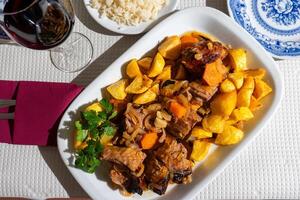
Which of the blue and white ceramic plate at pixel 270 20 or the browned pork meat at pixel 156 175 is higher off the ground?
the blue and white ceramic plate at pixel 270 20

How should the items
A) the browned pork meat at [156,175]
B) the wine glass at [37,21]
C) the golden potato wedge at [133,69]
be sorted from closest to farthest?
the wine glass at [37,21] < the browned pork meat at [156,175] < the golden potato wedge at [133,69]

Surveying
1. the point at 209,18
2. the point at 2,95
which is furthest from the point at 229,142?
the point at 2,95

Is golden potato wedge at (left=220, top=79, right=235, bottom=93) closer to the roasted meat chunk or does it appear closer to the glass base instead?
the roasted meat chunk

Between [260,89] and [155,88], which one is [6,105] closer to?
[155,88]

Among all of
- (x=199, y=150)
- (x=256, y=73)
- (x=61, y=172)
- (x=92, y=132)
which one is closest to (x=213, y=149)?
(x=199, y=150)

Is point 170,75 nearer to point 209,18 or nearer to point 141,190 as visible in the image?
point 209,18

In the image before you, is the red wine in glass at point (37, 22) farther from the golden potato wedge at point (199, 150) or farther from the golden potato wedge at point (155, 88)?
the golden potato wedge at point (199, 150)

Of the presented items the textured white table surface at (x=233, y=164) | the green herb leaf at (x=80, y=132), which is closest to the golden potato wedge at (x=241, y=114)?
the textured white table surface at (x=233, y=164)
